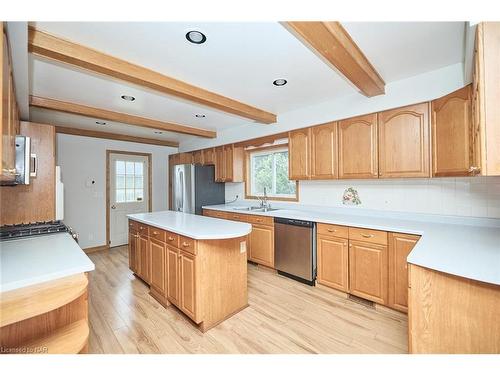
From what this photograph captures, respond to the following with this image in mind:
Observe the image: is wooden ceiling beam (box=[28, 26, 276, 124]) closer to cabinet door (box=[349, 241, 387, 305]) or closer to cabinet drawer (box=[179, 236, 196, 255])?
cabinet drawer (box=[179, 236, 196, 255])

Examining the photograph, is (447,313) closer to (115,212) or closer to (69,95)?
(69,95)

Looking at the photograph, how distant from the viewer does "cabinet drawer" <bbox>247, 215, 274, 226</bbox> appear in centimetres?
327

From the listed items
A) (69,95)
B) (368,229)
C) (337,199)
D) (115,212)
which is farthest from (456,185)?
(115,212)

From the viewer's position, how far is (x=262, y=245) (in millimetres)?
3377

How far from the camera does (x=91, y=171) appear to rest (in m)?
4.52

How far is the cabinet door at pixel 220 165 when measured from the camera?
177 inches

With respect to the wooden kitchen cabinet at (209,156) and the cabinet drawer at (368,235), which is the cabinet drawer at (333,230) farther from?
the wooden kitchen cabinet at (209,156)

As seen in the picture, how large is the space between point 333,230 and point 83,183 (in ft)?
15.1

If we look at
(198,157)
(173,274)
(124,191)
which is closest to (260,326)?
(173,274)

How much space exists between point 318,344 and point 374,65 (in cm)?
248

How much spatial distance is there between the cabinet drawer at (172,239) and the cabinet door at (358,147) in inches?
79.7

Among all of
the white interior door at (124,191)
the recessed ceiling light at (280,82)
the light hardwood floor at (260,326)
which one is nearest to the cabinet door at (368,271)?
the light hardwood floor at (260,326)

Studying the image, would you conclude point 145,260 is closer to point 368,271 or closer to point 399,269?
point 368,271

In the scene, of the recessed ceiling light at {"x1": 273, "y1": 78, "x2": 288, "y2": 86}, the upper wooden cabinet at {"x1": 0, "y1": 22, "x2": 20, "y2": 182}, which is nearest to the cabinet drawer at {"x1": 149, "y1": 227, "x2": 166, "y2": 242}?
the upper wooden cabinet at {"x1": 0, "y1": 22, "x2": 20, "y2": 182}
